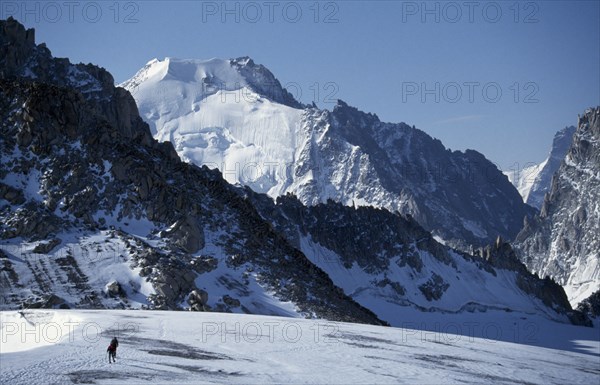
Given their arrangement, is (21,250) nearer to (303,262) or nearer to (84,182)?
(84,182)

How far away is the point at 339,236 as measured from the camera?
196m

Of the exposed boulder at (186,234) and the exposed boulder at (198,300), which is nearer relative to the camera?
the exposed boulder at (198,300)

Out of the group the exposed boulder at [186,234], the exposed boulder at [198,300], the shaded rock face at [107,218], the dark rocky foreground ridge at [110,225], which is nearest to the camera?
the dark rocky foreground ridge at [110,225]

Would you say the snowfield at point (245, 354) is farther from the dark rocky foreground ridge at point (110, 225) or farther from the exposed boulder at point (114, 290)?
the dark rocky foreground ridge at point (110, 225)

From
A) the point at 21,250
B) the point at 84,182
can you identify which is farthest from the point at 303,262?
the point at 21,250

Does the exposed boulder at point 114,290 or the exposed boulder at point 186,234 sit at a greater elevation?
the exposed boulder at point 186,234

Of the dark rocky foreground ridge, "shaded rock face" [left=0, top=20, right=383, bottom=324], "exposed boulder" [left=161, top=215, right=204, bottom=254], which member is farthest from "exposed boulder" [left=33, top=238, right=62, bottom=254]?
"exposed boulder" [left=161, top=215, right=204, bottom=254]

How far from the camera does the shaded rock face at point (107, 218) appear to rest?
6681cm

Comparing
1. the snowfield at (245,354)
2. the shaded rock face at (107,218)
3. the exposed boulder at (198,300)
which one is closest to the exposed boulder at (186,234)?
the shaded rock face at (107,218)

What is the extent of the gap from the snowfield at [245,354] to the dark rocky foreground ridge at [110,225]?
11.4 metres

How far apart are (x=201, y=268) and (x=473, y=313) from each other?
466 feet

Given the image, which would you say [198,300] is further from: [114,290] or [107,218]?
[107,218]

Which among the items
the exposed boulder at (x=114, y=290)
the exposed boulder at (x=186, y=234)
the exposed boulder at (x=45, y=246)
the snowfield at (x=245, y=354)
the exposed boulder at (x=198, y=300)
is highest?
the exposed boulder at (x=186, y=234)

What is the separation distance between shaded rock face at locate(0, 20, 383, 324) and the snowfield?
1184 centimetres
